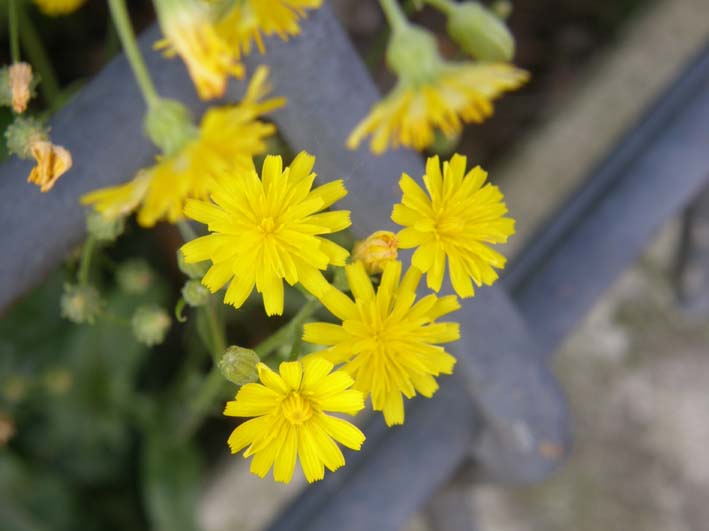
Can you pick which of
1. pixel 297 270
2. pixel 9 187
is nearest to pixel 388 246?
pixel 297 270

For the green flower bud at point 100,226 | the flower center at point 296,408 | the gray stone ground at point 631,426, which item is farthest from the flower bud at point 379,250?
the gray stone ground at point 631,426

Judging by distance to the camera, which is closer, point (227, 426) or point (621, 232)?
point (621, 232)

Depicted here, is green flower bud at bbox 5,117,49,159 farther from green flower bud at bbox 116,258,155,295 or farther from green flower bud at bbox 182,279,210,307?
green flower bud at bbox 116,258,155,295

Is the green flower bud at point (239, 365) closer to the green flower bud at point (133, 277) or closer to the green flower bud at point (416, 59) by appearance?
the green flower bud at point (416, 59)

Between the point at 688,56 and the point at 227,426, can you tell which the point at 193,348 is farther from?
the point at 688,56

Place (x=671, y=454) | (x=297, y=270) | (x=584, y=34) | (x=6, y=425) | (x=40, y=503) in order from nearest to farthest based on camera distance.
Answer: (x=297, y=270) < (x=6, y=425) < (x=40, y=503) < (x=671, y=454) < (x=584, y=34)

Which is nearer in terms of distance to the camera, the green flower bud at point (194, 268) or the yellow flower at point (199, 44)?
the yellow flower at point (199, 44)
